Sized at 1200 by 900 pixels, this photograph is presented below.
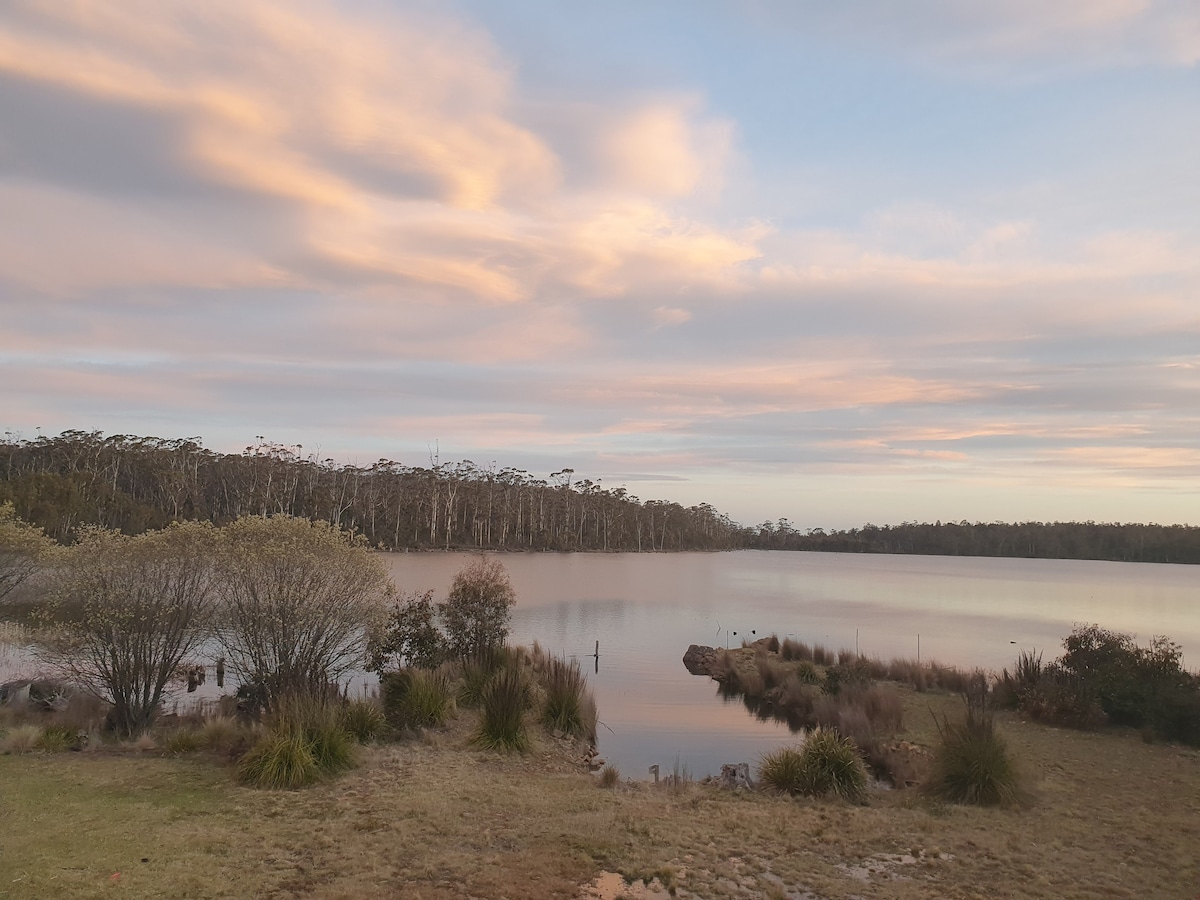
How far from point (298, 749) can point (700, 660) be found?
1774 cm

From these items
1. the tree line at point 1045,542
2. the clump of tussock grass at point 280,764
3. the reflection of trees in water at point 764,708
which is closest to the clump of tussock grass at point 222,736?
the clump of tussock grass at point 280,764

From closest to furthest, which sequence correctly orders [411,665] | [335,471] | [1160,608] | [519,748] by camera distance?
[519,748] → [411,665] → [1160,608] → [335,471]

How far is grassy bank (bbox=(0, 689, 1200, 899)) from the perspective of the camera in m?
6.30

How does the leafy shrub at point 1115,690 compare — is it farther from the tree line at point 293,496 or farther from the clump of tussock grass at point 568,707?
the tree line at point 293,496

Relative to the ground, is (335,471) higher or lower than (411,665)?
higher

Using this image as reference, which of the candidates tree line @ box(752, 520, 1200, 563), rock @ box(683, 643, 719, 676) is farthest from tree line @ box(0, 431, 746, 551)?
tree line @ box(752, 520, 1200, 563)

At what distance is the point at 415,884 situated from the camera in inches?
246

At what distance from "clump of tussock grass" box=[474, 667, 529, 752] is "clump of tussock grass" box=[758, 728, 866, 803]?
12.4 ft

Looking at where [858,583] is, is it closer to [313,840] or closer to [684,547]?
[313,840]

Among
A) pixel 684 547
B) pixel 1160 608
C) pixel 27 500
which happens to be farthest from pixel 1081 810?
pixel 684 547

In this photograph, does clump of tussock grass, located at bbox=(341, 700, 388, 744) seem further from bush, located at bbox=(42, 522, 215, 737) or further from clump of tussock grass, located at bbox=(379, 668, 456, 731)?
bush, located at bbox=(42, 522, 215, 737)

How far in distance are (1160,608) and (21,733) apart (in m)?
60.3

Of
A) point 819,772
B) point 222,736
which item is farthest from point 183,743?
point 819,772

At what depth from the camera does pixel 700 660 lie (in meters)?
25.3
